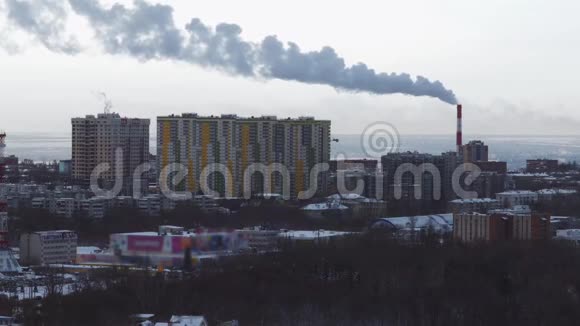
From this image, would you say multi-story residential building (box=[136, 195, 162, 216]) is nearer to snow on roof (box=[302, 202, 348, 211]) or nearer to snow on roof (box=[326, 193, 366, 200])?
snow on roof (box=[302, 202, 348, 211])

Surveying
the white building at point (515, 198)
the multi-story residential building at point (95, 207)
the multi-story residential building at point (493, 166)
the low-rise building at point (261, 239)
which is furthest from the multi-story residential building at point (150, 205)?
the multi-story residential building at point (493, 166)

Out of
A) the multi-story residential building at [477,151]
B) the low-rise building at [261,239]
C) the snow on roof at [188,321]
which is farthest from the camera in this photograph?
the multi-story residential building at [477,151]

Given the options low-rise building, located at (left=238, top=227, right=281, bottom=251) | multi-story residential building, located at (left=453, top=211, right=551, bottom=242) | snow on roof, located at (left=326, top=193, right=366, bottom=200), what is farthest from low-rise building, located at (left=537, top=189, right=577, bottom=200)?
low-rise building, located at (left=238, top=227, right=281, bottom=251)

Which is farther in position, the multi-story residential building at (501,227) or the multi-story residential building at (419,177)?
the multi-story residential building at (419,177)

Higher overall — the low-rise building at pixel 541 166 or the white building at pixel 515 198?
the low-rise building at pixel 541 166

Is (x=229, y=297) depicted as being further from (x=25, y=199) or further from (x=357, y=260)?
(x=25, y=199)

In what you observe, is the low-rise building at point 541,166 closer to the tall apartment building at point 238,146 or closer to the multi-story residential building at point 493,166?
the multi-story residential building at point 493,166

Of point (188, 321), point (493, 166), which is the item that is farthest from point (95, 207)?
point (493, 166)

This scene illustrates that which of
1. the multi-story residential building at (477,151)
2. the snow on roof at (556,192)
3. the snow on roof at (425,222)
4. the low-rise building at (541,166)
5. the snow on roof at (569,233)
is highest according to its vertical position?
the multi-story residential building at (477,151)

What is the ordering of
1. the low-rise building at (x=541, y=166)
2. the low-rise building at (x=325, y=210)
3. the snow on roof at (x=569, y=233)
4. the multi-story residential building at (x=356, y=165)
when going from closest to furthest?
the snow on roof at (x=569, y=233)
the low-rise building at (x=325, y=210)
the multi-story residential building at (x=356, y=165)
the low-rise building at (x=541, y=166)
